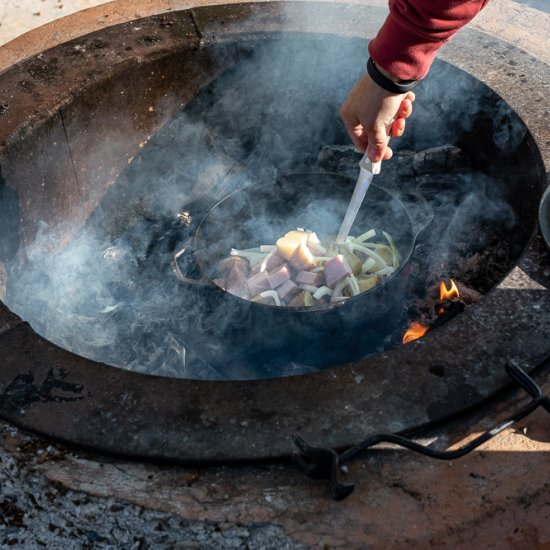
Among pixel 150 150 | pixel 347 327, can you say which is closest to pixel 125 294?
pixel 150 150

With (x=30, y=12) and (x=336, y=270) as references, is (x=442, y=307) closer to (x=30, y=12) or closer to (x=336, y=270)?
(x=336, y=270)

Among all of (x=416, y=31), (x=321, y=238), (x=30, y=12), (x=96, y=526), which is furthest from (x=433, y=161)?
(x=30, y=12)

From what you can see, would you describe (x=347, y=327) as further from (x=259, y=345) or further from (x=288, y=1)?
(x=288, y=1)

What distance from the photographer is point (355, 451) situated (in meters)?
1.92

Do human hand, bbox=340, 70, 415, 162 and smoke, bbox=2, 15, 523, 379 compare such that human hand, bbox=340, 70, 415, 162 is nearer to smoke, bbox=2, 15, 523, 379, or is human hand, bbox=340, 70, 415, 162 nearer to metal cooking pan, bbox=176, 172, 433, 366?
metal cooking pan, bbox=176, 172, 433, 366

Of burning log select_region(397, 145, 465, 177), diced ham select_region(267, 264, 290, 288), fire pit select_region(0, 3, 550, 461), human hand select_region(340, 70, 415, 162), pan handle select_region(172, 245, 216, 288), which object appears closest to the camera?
fire pit select_region(0, 3, 550, 461)

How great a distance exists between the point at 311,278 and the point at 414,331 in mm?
568

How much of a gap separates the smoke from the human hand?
99 centimetres

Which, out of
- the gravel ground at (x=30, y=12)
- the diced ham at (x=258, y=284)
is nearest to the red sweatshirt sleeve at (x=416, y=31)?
the diced ham at (x=258, y=284)

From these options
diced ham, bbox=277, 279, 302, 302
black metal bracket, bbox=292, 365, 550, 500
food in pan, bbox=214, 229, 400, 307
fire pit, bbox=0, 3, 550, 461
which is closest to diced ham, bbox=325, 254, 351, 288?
food in pan, bbox=214, 229, 400, 307

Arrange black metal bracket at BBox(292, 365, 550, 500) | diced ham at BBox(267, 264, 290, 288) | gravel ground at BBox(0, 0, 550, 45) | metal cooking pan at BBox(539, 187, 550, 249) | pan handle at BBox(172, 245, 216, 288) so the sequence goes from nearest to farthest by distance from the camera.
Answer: black metal bracket at BBox(292, 365, 550, 500), metal cooking pan at BBox(539, 187, 550, 249), diced ham at BBox(267, 264, 290, 288), pan handle at BBox(172, 245, 216, 288), gravel ground at BBox(0, 0, 550, 45)

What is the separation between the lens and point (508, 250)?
331 centimetres

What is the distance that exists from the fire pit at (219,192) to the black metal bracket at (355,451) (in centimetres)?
12

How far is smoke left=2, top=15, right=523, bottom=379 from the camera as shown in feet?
10.4
